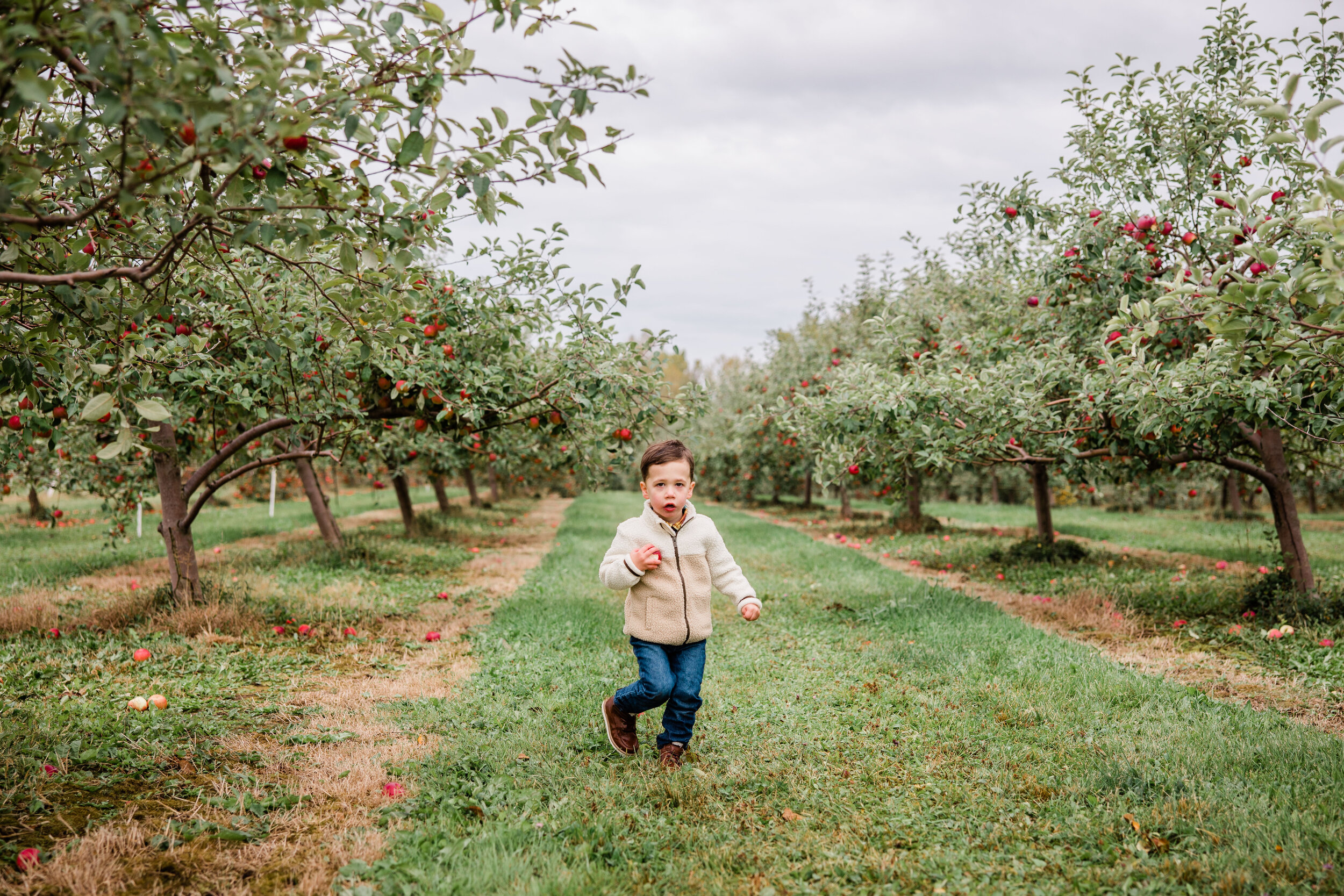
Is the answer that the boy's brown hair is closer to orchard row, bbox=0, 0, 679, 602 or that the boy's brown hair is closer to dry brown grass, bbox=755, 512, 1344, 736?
Result: orchard row, bbox=0, 0, 679, 602

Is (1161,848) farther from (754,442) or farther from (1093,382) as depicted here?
(754,442)

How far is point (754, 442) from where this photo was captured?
2314 centimetres

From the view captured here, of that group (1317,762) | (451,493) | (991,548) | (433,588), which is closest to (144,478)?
(433,588)

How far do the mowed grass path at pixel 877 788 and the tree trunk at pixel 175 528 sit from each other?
2963 millimetres

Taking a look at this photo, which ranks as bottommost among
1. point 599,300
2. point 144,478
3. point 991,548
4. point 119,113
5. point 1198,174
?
point 991,548

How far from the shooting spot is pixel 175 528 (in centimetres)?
693

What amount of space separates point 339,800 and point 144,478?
8117 millimetres

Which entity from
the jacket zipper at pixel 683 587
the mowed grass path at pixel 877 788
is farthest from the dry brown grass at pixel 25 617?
the jacket zipper at pixel 683 587

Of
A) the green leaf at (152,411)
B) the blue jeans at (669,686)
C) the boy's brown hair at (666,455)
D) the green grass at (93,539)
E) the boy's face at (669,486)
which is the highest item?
the green leaf at (152,411)

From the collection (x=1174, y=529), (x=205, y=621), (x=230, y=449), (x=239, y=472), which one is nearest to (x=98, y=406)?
(x=230, y=449)

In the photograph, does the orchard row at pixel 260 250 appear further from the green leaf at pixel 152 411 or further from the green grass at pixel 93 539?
the green grass at pixel 93 539

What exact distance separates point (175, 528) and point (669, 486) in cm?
531

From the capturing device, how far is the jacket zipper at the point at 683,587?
4.05 meters

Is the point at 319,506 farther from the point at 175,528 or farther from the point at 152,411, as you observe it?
the point at 152,411
